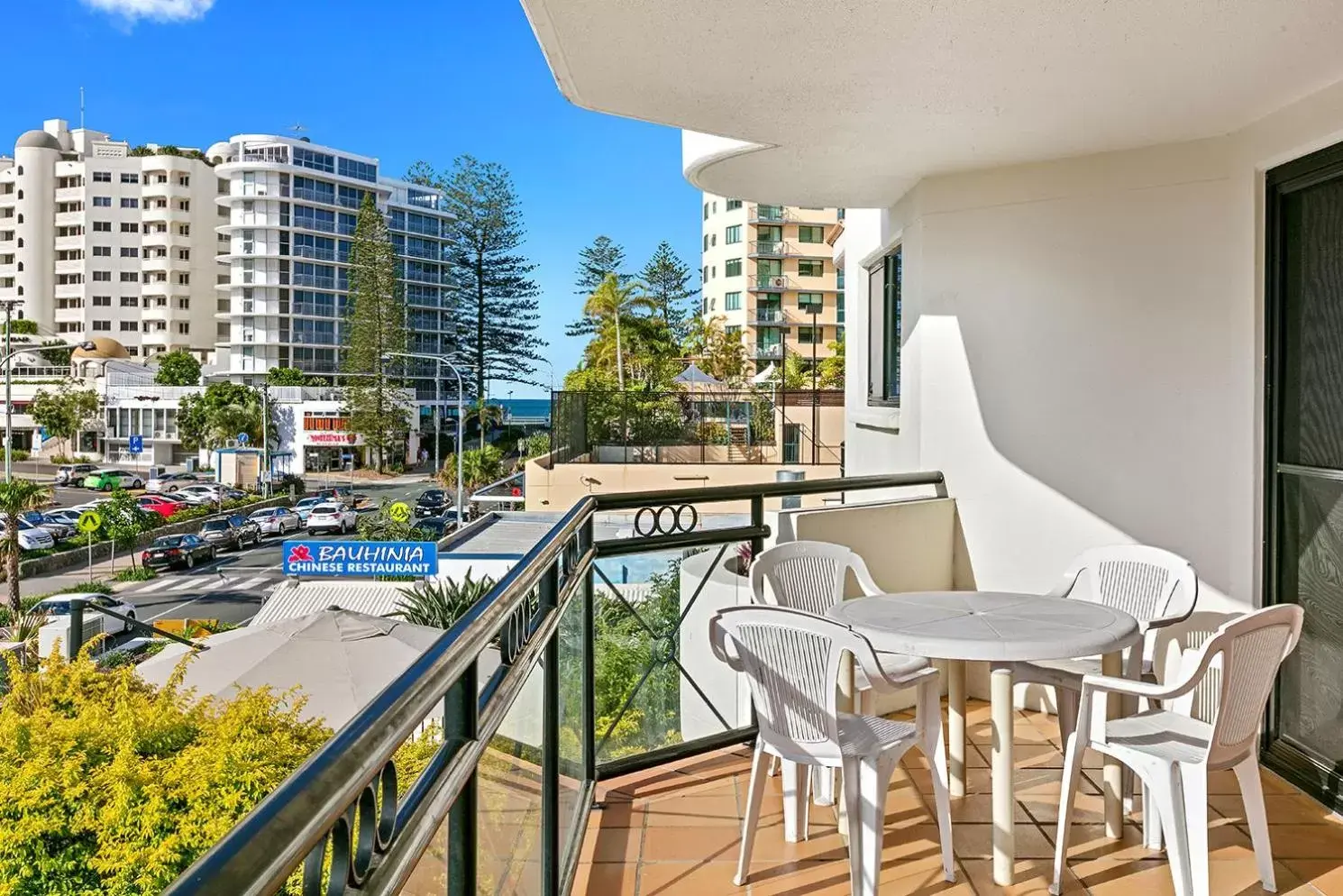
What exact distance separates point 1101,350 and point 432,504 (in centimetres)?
3740

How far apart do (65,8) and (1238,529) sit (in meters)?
102

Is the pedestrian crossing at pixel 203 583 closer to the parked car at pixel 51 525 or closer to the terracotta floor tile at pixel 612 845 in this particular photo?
the parked car at pixel 51 525

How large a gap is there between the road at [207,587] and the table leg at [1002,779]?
24.7 meters

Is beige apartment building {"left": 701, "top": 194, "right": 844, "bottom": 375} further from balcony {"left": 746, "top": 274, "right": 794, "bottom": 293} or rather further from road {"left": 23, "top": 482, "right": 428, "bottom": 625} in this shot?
road {"left": 23, "top": 482, "right": 428, "bottom": 625}

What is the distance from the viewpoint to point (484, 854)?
138 cm

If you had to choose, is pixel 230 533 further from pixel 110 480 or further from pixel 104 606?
pixel 104 606

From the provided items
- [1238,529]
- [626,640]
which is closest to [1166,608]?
[1238,529]

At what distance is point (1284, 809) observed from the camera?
3.16 m

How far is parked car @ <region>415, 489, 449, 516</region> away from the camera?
3884 cm

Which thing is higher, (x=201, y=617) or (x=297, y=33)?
(x=297, y=33)

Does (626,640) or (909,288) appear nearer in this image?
(626,640)

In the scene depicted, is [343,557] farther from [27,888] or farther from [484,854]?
[484,854]

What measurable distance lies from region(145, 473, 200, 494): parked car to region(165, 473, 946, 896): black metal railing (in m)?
43.9

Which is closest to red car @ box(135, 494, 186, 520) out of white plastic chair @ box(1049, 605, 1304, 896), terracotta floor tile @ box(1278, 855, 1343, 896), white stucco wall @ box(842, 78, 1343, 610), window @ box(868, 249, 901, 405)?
window @ box(868, 249, 901, 405)
